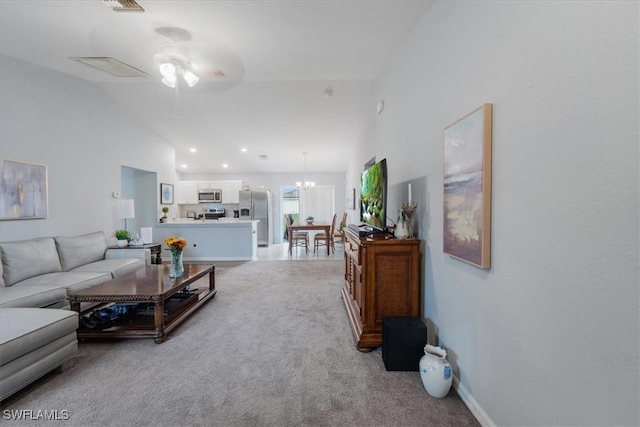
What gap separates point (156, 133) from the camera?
5664 mm

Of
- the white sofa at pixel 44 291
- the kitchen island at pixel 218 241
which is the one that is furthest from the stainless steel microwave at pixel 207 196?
the white sofa at pixel 44 291

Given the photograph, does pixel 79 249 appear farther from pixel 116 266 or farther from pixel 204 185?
pixel 204 185

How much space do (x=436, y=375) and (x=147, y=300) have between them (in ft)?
7.77

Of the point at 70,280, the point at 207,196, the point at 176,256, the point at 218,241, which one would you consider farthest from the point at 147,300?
the point at 207,196

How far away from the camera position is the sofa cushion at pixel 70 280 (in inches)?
108

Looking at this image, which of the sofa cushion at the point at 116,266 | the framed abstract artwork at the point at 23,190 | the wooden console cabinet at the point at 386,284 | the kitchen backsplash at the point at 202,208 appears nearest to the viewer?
the wooden console cabinet at the point at 386,284

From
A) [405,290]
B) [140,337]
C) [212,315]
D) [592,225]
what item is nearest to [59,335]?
[140,337]

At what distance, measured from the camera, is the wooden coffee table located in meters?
2.36

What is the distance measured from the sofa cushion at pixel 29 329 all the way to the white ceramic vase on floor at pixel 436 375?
A: 8.10ft

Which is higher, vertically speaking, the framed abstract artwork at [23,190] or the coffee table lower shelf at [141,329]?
the framed abstract artwork at [23,190]

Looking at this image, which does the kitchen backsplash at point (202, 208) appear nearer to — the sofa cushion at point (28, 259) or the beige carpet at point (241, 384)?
the sofa cushion at point (28, 259)

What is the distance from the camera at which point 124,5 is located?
2.19m

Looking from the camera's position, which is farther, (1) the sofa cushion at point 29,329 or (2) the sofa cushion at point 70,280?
(2) the sofa cushion at point 70,280

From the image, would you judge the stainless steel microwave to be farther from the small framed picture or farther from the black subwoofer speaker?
the black subwoofer speaker
